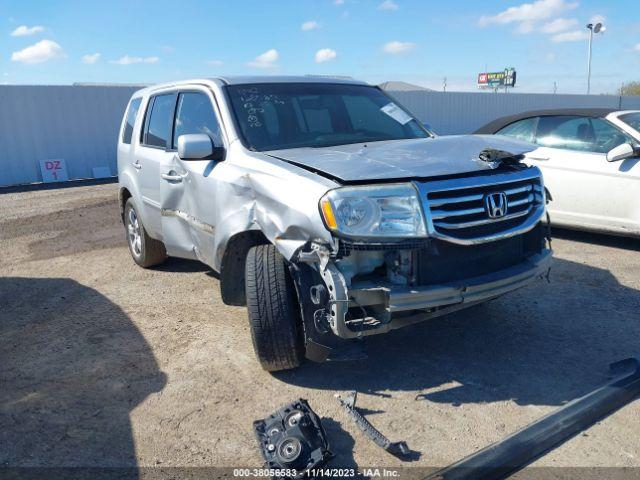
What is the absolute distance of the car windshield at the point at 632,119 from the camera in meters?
6.30

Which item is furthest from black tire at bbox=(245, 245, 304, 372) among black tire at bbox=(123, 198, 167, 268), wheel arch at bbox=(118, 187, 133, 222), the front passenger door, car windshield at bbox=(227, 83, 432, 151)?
the front passenger door

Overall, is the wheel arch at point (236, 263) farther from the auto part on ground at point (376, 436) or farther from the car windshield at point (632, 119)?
the car windshield at point (632, 119)

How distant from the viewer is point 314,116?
4457mm

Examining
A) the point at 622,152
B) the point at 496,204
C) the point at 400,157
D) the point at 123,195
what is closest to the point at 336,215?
the point at 400,157

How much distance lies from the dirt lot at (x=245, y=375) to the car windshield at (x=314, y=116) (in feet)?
4.97

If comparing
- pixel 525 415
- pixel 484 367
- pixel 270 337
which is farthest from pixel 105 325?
pixel 525 415

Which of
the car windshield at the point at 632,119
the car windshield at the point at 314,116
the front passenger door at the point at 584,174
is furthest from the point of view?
the car windshield at the point at 632,119

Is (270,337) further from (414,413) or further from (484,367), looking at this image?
(484,367)

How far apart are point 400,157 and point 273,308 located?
117 cm

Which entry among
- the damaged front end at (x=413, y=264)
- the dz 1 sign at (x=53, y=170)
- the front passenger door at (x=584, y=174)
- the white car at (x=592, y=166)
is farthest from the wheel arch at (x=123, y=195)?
the dz 1 sign at (x=53, y=170)

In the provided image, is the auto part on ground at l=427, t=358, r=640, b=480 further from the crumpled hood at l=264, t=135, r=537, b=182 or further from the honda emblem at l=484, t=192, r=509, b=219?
the crumpled hood at l=264, t=135, r=537, b=182

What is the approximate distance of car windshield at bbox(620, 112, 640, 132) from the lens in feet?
20.7

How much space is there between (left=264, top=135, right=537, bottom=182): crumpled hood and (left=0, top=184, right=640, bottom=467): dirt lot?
1339 mm

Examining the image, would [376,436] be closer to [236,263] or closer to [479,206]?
[479,206]
